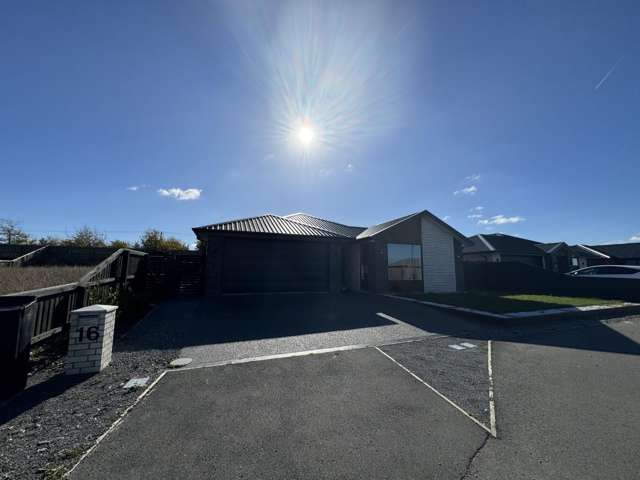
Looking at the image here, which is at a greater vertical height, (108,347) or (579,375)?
(108,347)

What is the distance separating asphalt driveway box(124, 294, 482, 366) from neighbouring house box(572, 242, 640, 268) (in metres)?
28.9

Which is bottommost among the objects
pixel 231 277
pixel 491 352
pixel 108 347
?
pixel 491 352

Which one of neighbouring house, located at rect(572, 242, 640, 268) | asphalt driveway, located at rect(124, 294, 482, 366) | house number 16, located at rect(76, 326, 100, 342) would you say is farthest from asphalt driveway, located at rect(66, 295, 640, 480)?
neighbouring house, located at rect(572, 242, 640, 268)

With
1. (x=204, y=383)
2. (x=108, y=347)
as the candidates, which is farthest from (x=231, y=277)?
(x=204, y=383)

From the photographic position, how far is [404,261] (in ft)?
47.3

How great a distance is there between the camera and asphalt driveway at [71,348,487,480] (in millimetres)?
2076

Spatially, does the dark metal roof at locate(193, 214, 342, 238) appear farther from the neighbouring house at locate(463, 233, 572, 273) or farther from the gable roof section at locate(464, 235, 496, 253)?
the gable roof section at locate(464, 235, 496, 253)

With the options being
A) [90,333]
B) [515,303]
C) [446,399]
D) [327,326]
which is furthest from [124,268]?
[515,303]

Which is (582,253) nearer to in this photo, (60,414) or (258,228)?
(258,228)

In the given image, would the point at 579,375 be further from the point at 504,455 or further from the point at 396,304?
the point at 396,304

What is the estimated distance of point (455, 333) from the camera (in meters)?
6.27

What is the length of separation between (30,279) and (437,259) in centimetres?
1668

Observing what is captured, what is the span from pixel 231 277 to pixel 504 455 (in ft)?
36.6

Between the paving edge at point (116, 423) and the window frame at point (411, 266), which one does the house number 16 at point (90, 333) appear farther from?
the window frame at point (411, 266)
